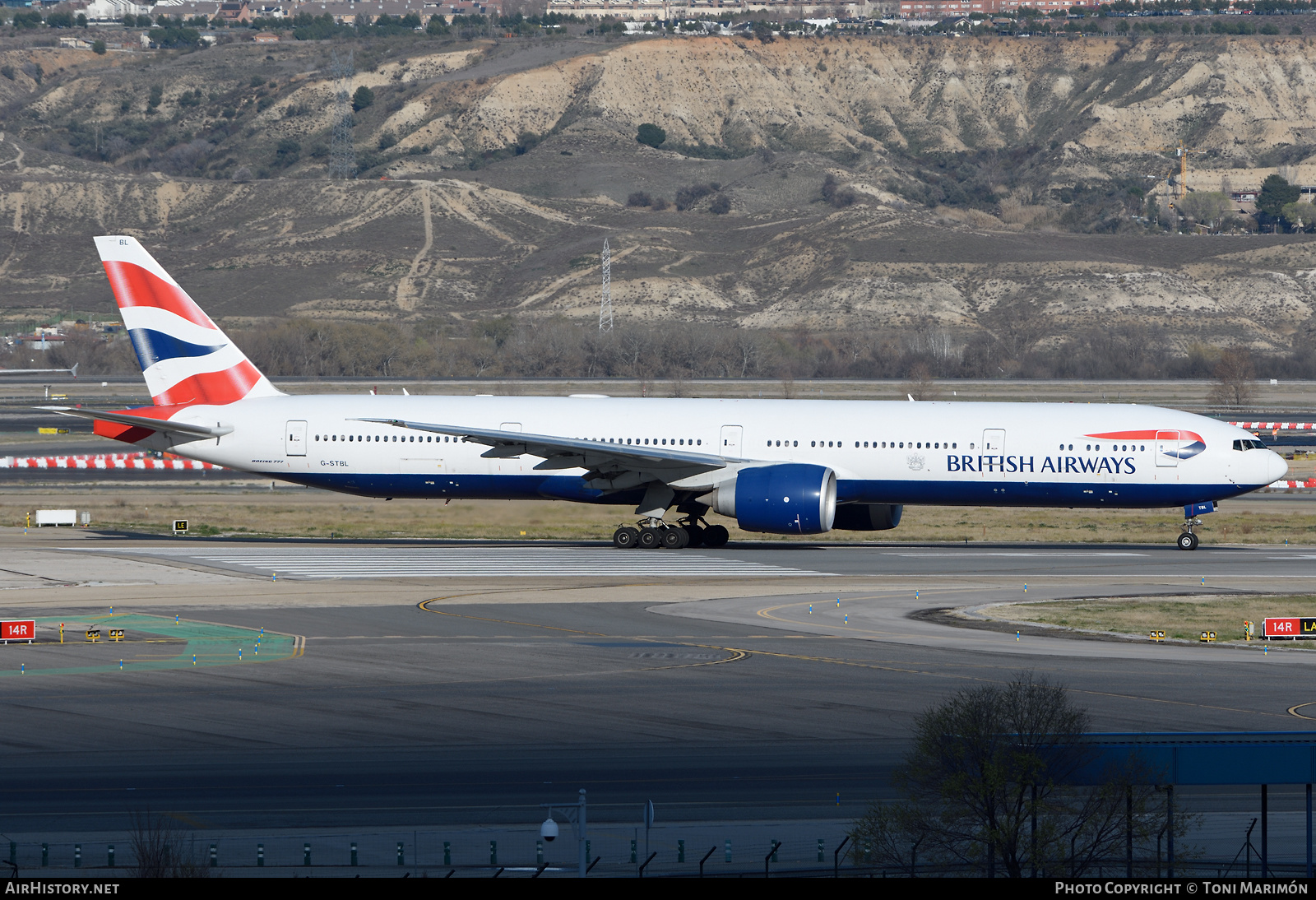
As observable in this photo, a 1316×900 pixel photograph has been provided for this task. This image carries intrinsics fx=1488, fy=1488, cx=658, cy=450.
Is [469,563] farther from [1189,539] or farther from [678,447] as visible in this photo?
[1189,539]

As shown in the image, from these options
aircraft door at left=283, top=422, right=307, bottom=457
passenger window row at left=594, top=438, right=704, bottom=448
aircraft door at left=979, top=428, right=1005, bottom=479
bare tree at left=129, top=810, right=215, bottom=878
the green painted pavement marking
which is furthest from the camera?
aircraft door at left=283, top=422, right=307, bottom=457

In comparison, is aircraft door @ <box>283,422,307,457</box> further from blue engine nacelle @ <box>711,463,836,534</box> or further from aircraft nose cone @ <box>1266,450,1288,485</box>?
aircraft nose cone @ <box>1266,450,1288,485</box>

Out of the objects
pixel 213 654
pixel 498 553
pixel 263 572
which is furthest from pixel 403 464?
pixel 213 654

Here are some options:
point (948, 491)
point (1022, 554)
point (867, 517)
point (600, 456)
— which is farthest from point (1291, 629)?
point (600, 456)

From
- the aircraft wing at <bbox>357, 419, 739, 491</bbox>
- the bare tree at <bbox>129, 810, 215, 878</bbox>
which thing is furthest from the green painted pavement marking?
the aircraft wing at <bbox>357, 419, 739, 491</bbox>

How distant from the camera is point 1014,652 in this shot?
28.2 meters

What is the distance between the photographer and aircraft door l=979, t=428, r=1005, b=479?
41781 mm

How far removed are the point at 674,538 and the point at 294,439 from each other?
11676mm

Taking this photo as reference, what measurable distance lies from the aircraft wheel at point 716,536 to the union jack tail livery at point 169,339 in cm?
1462

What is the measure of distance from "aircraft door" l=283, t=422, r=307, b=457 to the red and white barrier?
1936 cm

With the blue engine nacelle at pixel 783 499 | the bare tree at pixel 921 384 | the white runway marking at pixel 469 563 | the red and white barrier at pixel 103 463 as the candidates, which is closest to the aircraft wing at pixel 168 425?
the white runway marking at pixel 469 563

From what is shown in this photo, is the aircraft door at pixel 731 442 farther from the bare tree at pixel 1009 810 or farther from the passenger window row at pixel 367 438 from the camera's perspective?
the bare tree at pixel 1009 810

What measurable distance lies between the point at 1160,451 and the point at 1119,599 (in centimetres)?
868
